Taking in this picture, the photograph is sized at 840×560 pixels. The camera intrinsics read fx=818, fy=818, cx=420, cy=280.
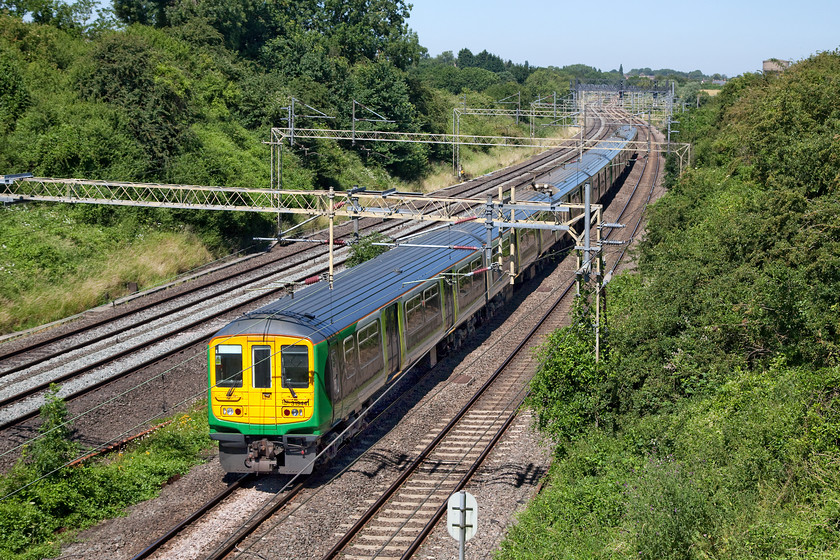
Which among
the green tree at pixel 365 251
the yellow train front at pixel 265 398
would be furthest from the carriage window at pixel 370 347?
the green tree at pixel 365 251

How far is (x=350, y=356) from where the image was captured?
50.1 feet

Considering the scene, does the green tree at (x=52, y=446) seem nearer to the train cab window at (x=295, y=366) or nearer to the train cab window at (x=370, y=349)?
the train cab window at (x=295, y=366)

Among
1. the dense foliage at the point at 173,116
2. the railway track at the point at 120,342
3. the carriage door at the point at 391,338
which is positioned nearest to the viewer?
the carriage door at the point at 391,338

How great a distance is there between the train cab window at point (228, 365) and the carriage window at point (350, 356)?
1.98 m

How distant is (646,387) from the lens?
51.6 feet

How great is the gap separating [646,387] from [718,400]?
1.80 metres

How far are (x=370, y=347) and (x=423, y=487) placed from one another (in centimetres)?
308

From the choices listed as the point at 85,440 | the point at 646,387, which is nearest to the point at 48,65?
the point at 85,440

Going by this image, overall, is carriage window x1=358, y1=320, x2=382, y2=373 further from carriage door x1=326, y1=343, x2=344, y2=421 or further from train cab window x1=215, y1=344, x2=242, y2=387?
train cab window x1=215, y1=344, x2=242, y2=387

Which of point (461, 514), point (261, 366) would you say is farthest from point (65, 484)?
point (461, 514)

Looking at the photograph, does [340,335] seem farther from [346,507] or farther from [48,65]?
[48,65]

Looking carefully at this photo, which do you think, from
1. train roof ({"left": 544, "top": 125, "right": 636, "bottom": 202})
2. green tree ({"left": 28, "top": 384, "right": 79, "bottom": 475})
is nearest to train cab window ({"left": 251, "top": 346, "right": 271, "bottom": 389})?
green tree ({"left": 28, "top": 384, "right": 79, "bottom": 475})

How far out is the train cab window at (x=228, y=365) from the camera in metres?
14.2

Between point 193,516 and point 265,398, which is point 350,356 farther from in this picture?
point 193,516
